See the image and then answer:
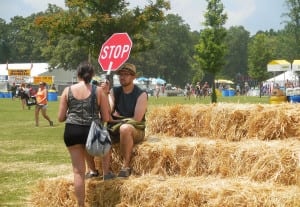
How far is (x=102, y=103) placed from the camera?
559 centimetres

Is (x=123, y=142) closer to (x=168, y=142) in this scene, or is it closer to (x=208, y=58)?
(x=168, y=142)

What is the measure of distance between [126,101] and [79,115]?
41.3 inches

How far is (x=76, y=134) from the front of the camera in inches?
214

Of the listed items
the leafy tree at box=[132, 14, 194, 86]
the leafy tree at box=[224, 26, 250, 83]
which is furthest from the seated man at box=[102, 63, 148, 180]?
the leafy tree at box=[224, 26, 250, 83]

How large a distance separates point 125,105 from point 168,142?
31.3 inches

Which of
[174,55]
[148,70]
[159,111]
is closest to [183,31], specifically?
[174,55]

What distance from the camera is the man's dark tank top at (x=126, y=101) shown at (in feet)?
20.8

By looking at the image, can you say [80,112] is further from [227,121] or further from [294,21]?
[294,21]

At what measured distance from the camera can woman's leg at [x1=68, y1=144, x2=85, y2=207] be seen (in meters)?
5.51

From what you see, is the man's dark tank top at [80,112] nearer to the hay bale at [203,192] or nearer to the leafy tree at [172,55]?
the hay bale at [203,192]

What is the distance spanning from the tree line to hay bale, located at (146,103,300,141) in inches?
500

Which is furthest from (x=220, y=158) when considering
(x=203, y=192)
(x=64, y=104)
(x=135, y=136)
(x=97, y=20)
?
(x=97, y=20)

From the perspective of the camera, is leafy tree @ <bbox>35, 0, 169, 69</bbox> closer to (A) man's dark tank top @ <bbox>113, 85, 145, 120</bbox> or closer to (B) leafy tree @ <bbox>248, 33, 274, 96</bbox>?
(A) man's dark tank top @ <bbox>113, 85, 145, 120</bbox>

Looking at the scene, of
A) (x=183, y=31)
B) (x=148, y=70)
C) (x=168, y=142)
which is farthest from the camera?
(x=183, y=31)
